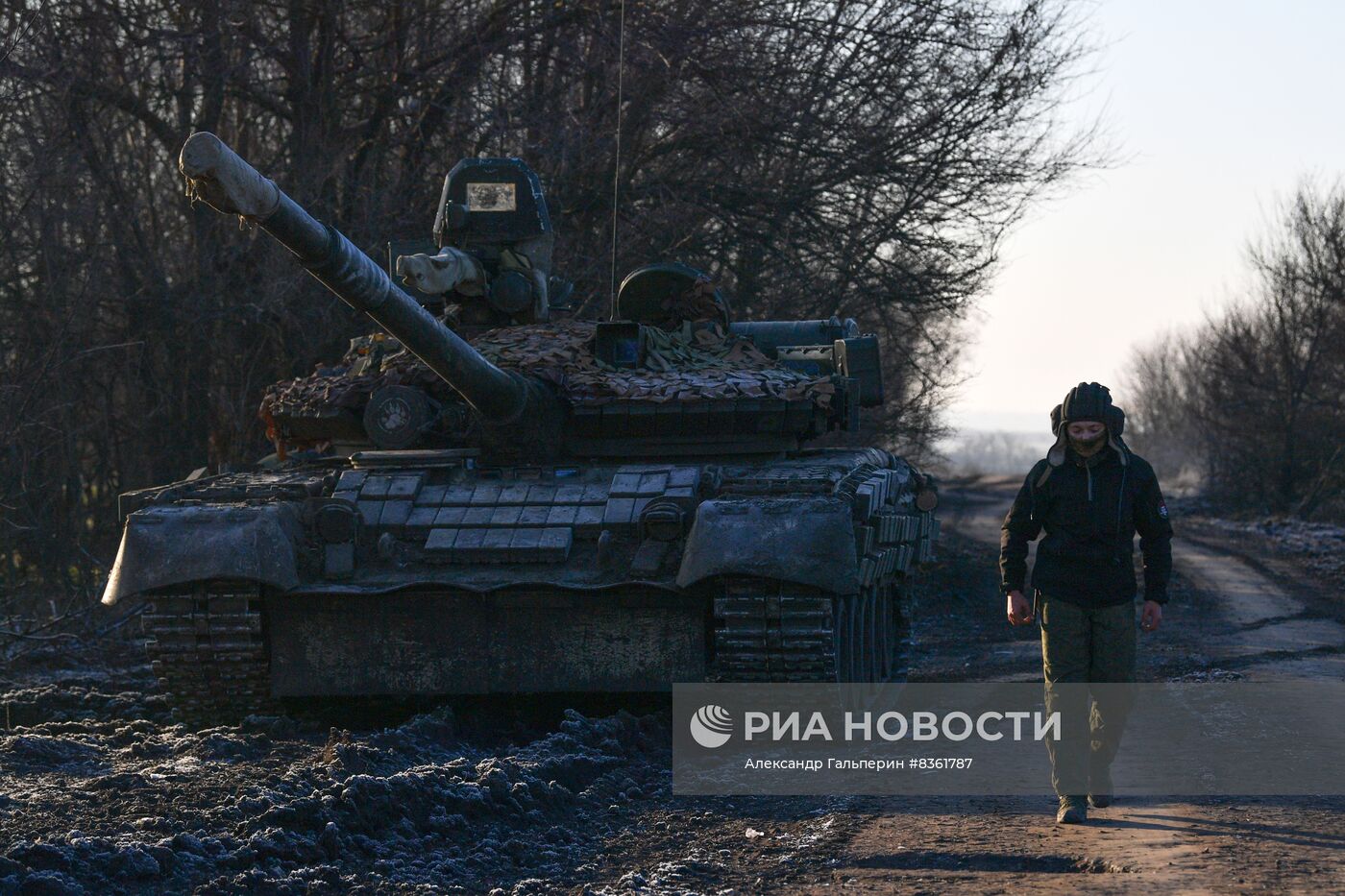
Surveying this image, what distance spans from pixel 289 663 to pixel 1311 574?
15104mm

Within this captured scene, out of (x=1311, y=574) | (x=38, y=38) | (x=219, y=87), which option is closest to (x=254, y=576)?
(x=38, y=38)

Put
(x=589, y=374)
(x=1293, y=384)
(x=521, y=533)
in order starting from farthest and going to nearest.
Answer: (x=1293, y=384), (x=589, y=374), (x=521, y=533)

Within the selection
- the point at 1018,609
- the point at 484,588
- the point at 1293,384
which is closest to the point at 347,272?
the point at 484,588

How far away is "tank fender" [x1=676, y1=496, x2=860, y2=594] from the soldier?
4.07ft

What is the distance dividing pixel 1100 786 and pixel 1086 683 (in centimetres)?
38

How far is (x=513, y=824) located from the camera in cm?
623

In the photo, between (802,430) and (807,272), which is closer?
(802,430)

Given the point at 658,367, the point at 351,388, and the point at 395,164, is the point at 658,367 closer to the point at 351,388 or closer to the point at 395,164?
the point at 351,388

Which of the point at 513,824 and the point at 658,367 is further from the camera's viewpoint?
the point at 658,367

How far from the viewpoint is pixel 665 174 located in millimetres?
17516

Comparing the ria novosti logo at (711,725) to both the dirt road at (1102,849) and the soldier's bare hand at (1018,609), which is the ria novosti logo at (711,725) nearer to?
the dirt road at (1102,849)

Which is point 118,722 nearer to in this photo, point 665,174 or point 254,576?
point 254,576

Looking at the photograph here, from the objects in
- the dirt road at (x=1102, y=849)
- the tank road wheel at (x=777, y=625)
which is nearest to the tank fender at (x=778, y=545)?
the tank road wheel at (x=777, y=625)

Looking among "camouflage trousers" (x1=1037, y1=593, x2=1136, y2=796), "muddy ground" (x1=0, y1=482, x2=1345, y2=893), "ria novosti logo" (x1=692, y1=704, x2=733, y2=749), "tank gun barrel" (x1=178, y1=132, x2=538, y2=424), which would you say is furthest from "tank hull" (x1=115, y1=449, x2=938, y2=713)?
"camouflage trousers" (x1=1037, y1=593, x2=1136, y2=796)
